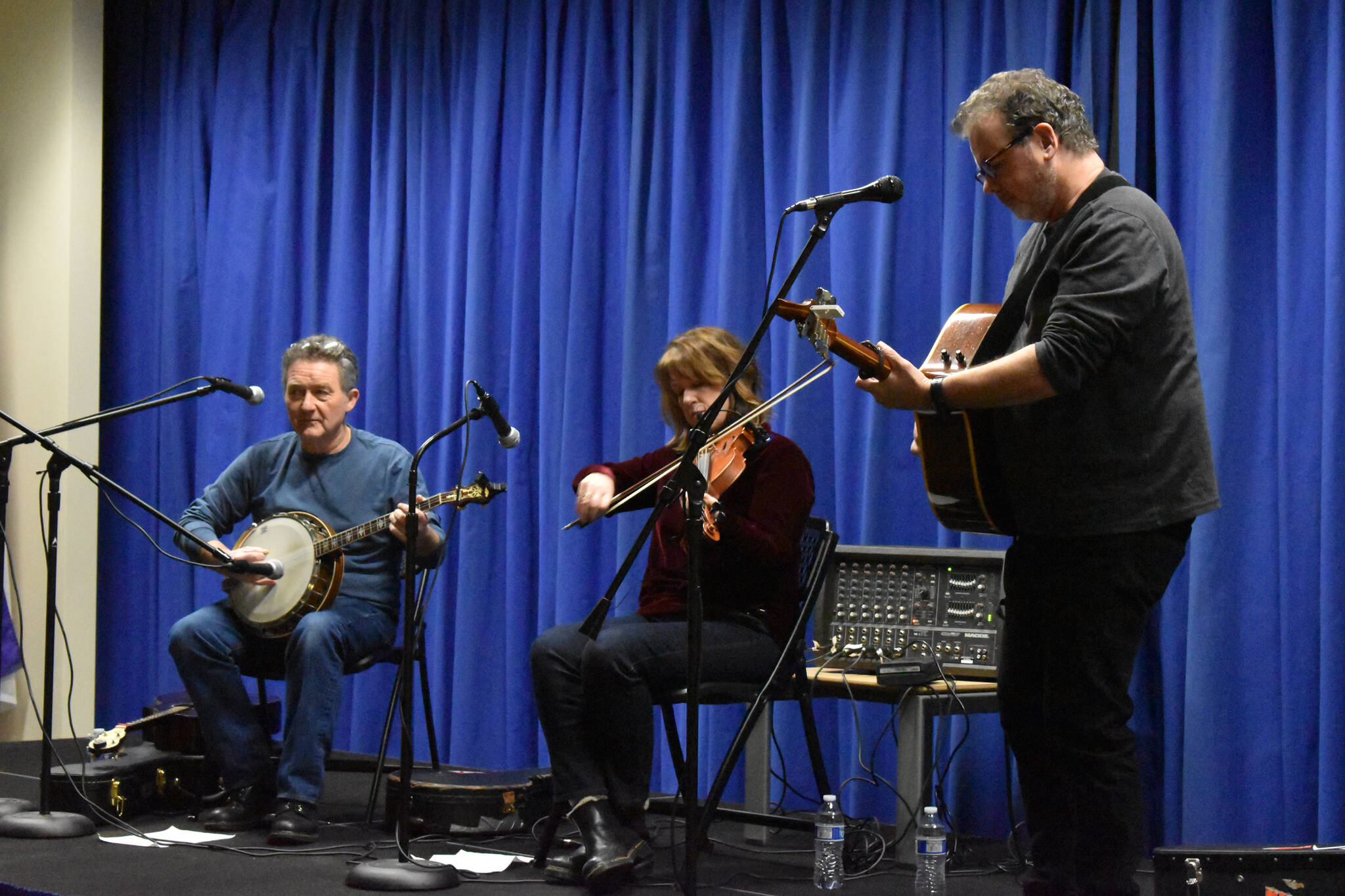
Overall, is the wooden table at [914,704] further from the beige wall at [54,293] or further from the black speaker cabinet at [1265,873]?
the beige wall at [54,293]

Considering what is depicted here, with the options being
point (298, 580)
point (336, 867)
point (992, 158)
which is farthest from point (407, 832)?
point (992, 158)

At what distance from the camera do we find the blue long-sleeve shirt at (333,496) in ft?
11.1

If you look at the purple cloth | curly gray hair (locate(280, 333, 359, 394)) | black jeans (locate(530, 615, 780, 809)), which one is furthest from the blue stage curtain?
black jeans (locate(530, 615, 780, 809))

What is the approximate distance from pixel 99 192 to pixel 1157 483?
4.17m

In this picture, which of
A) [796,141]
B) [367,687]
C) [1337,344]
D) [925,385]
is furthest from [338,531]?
[1337,344]

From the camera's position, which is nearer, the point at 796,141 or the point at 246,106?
the point at 796,141

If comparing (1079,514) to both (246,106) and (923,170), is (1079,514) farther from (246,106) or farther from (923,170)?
(246,106)

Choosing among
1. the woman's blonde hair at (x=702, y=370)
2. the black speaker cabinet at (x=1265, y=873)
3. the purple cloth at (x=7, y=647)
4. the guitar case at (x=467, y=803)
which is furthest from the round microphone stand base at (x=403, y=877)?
the purple cloth at (x=7, y=647)

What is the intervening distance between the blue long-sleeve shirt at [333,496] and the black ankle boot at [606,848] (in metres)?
0.96

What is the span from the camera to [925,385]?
2123mm

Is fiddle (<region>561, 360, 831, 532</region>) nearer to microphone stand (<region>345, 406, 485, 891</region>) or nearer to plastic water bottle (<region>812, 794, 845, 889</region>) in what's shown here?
microphone stand (<region>345, 406, 485, 891</region>)

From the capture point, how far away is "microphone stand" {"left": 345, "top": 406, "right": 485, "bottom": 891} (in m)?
2.50

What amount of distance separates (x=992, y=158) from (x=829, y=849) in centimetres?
143

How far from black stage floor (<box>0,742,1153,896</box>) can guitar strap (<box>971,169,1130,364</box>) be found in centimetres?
116
